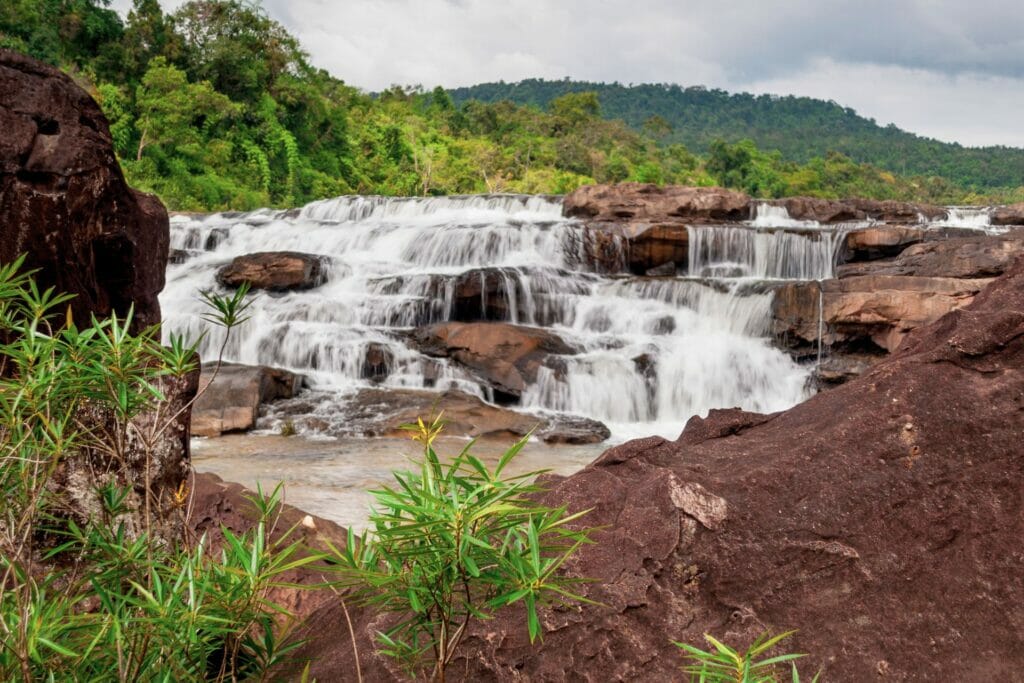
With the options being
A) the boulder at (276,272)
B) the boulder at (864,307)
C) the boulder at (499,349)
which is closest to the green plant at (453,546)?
the boulder at (499,349)

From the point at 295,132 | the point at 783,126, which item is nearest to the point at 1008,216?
the point at 295,132

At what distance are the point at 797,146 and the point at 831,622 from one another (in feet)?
389

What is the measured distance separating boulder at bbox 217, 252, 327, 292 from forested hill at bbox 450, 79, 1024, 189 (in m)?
76.8

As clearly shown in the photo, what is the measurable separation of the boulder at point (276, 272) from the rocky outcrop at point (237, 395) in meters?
3.10

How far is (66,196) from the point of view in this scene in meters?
3.01

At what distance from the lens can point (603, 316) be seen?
12.2 meters

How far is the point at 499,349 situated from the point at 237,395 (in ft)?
11.2

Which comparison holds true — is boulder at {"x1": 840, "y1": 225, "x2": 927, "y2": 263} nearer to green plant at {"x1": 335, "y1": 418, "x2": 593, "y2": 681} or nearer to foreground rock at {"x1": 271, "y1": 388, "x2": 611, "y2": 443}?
foreground rock at {"x1": 271, "y1": 388, "x2": 611, "y2": 443}

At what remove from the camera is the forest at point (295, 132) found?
Answer: 25.6 metres

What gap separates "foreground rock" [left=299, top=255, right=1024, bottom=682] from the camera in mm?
1487

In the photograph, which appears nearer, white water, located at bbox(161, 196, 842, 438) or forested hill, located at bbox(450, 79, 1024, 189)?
white water, located at bbox(161, 196, 842, 438)

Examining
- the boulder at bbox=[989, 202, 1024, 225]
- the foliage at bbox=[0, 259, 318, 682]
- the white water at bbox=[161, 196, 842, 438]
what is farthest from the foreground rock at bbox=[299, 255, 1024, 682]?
the boulder at bbox=[989, 202, 1024, 225]

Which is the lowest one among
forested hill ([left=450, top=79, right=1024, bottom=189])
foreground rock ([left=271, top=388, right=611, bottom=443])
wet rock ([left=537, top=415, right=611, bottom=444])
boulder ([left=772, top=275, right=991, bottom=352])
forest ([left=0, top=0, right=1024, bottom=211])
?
wet rock ([left=537, top=415, right=611, bottom=444])

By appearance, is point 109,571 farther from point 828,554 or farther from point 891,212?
point 891,212
